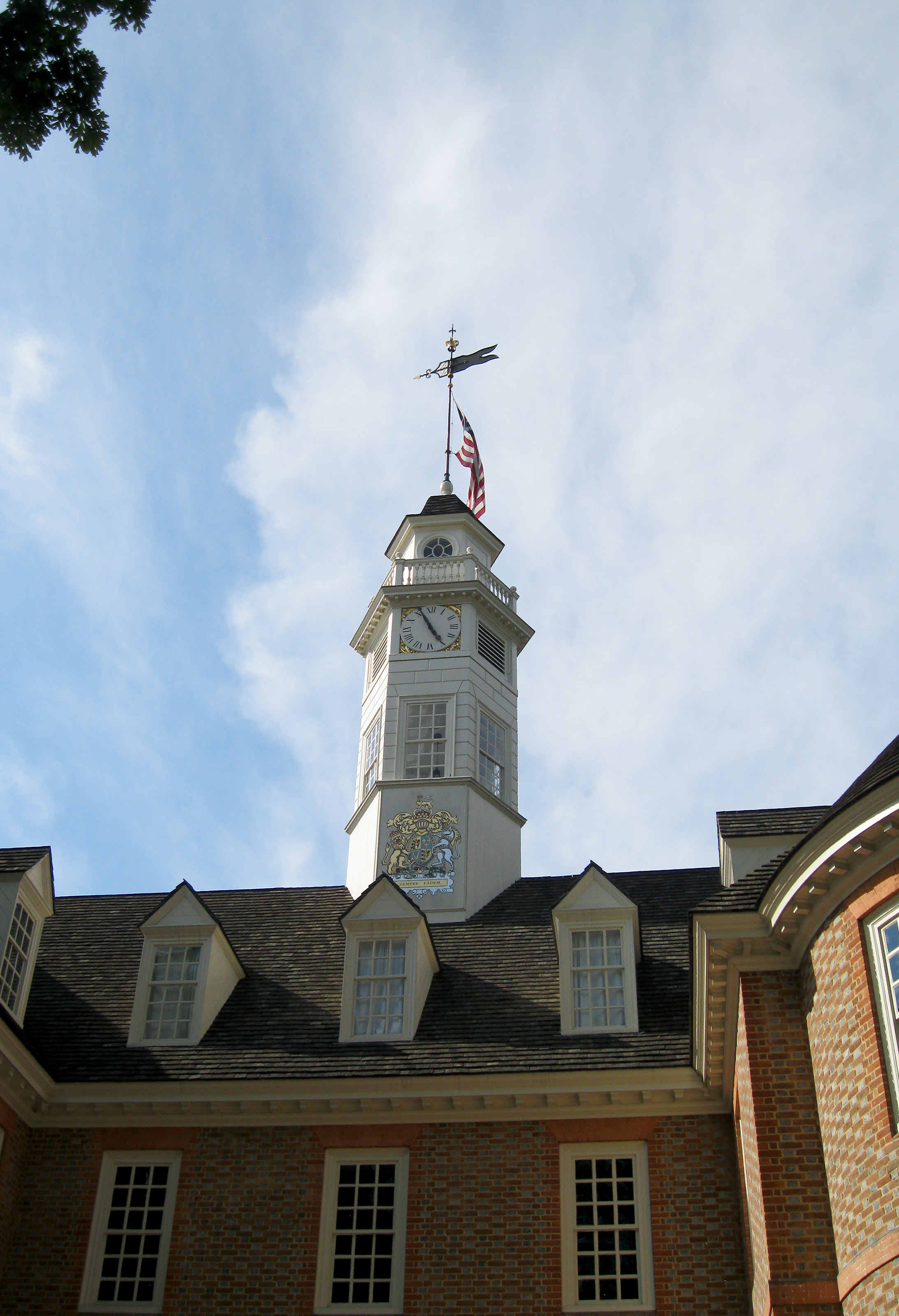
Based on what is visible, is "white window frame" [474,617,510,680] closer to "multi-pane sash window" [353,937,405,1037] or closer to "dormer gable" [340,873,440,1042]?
"dormer gable" [340,873,440,1042]

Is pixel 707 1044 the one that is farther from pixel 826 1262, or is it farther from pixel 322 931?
pixel 322 931

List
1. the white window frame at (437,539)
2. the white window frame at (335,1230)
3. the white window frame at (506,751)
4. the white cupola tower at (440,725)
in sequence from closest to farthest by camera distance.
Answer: the white window frame at (335,1230), the white cupola tower at (440,725), the white window frame at (506,751), the white window frame at (437,539)

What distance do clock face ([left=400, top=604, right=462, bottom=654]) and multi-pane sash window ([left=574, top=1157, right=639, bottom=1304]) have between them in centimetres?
1296

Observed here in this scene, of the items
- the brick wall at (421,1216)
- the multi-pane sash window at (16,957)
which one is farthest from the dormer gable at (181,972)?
the brick wall at (421,1216)

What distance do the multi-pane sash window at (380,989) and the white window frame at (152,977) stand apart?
8.31 ft

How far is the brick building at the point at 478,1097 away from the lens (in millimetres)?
13344

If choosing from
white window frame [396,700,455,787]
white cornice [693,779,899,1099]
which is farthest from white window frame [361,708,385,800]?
white cornice [693,779,899,1099]

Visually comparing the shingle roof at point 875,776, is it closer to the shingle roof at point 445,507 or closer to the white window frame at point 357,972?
the white window frame at point 357,972

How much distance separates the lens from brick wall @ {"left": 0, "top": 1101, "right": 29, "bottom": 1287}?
57.7 ft

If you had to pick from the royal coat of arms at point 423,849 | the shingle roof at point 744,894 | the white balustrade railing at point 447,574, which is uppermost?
the white balustrade railing at point 447,574

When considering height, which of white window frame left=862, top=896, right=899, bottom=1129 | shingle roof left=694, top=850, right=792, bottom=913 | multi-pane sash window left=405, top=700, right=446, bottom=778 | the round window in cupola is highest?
the round window in cupola

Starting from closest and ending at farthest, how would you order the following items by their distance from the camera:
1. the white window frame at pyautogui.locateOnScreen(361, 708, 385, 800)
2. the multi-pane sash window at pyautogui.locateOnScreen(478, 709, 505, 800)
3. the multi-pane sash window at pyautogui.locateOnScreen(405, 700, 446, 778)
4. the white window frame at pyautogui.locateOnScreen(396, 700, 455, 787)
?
the white window frame at pyautogui.locateOnScreen(396, 700, 455, 787) → the multi-pane sash window at pyautogui.locateOnScreen(405, 700, 446, 778) → the white window frame at pyautogui.locateOnScreen(361, 708, 385, 800) → the multi-pane sash window at pyautogui.locateOnScreen(478, 709, 505, 800)

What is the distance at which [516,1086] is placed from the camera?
58.6ft

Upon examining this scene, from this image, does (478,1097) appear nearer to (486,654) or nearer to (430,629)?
(486,654)
